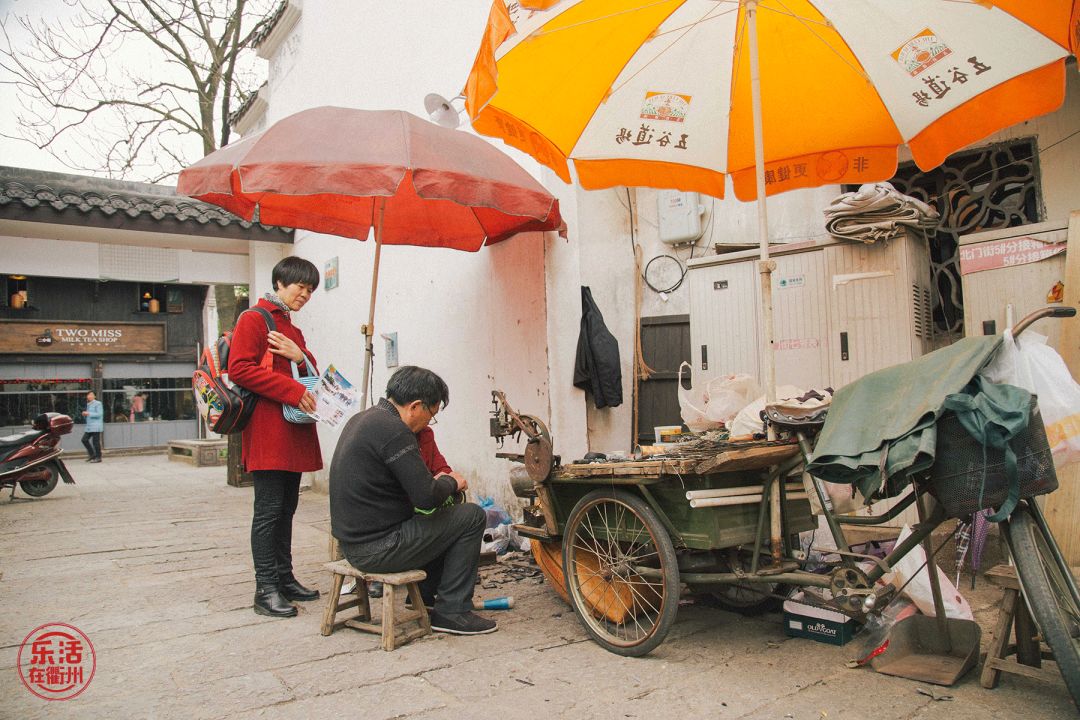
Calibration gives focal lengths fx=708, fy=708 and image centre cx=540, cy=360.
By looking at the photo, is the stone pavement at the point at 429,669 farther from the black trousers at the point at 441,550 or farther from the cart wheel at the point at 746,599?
the black trousers at the point at 441,550

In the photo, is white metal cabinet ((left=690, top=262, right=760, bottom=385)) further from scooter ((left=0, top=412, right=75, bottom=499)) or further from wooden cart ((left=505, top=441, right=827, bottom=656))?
scooter ((left=0, top=412, right=75, bottom=499))

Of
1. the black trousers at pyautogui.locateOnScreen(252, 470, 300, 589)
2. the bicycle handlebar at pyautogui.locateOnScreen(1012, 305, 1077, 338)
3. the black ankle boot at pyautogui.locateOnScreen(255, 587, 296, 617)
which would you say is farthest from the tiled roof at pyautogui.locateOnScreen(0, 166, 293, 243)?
the bicycle handlebar at pyautogui.locateOnScreen(1012, 305, 1077, 338)

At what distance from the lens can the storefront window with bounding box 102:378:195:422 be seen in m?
19.0

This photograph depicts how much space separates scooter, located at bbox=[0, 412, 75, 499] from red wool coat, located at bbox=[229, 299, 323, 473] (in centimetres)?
770

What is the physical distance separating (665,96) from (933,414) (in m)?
2.70

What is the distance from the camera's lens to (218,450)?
1484 centimetres

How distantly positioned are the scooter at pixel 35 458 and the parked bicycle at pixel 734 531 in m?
8.87

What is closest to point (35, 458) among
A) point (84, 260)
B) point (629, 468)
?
point (84, 260)

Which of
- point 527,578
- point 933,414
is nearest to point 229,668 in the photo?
point 527,578

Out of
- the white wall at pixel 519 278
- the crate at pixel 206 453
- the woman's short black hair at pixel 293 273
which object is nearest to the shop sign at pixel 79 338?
the crate at pixel 206 453

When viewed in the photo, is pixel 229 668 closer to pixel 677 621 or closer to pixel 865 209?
pixel 677 621

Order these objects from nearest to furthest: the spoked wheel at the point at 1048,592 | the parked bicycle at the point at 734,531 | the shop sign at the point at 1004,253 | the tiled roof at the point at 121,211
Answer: the spoked wheel at the point at 1048,592 < the parked bicycle at the point at 734,531 < the shop sign at the point at 1004,253 < the tiled roof at the point at 121,211

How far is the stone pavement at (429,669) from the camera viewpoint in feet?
9.26

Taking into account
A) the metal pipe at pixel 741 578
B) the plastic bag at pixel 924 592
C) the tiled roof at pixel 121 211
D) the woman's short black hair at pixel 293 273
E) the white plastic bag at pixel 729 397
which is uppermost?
the tiled roof at pixel 121 211
